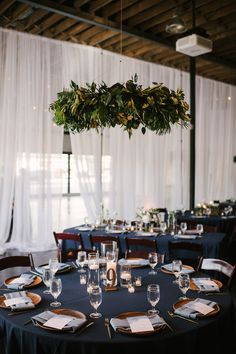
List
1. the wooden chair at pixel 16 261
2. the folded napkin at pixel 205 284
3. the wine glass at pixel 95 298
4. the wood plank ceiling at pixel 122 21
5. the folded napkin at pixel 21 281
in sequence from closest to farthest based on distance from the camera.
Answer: the wine glass at pixel 95 298 < the folded napkin at pixel 205 284 < the folded napkin at pixel 21 281 < the wooden chair at pixel 16 261 < the wood plank ceiling at pixel 122 21

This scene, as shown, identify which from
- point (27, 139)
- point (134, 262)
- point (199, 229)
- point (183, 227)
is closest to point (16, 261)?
point (134, 262)

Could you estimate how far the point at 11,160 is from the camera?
7.55 meters

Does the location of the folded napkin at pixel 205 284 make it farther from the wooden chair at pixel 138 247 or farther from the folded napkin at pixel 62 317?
the folded napkin at pixel 62 317

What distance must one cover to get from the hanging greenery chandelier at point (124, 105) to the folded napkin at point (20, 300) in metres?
1.56

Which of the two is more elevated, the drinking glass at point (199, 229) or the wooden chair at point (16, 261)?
the drinking glass at point (199, 229)

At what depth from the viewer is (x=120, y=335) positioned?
2.08 metres

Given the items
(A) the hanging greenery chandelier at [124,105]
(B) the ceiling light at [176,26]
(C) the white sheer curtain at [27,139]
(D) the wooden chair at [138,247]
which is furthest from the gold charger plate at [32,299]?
(C) the white sheer curtain at [27,139]

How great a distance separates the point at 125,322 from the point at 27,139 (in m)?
6.08

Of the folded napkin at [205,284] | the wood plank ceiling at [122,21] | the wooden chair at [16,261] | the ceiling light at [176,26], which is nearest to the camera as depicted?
the folded napkin at [205,284]

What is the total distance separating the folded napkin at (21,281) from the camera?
2891mm

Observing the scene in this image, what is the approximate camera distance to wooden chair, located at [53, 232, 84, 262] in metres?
3.79

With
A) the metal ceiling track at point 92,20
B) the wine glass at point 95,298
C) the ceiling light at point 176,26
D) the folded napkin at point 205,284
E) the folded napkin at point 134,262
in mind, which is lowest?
the folded napkin at point 205,284

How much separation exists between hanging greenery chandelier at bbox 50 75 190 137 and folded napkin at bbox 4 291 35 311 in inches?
61.4

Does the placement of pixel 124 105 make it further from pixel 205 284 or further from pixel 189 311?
pixel 189 311
